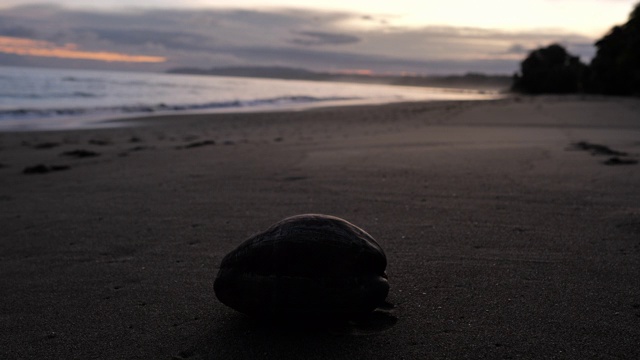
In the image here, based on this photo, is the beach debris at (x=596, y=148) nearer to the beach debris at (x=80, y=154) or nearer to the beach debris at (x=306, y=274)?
the beach debris at (x=306, y=274)

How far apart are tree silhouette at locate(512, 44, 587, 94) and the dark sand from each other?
1373 inches

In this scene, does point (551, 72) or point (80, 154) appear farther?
point (551, 72)

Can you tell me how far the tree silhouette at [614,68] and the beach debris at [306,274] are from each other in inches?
1048

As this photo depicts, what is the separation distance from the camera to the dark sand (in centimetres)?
201

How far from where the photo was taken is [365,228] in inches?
136

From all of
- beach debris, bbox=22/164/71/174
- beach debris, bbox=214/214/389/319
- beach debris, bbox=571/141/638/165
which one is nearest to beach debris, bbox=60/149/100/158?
beach debris, bbox=22/164/71/174

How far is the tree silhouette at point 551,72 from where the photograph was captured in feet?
123

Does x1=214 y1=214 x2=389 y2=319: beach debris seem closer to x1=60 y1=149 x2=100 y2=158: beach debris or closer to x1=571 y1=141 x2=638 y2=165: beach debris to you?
x1=571 y1=141 x2=638 y2=165: beach debris

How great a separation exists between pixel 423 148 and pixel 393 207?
343 centimetres

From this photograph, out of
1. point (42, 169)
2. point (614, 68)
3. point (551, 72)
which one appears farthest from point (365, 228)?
point (551, 72)

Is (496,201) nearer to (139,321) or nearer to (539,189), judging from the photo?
(539,189)

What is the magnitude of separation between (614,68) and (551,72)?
977 centimetres

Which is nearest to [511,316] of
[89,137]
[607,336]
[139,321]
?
[607,336]

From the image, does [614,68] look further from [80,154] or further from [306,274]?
[306,274]
